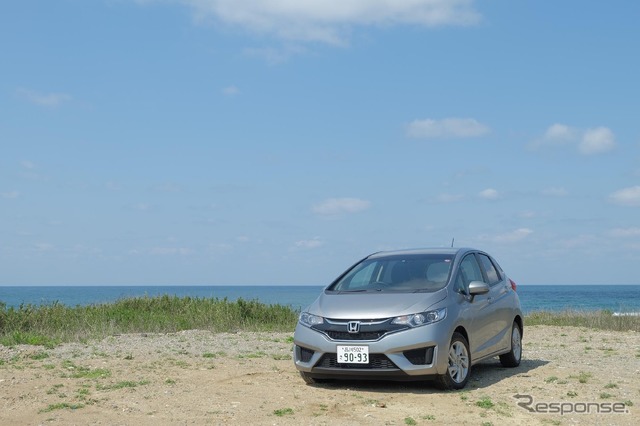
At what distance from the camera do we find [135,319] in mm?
19250

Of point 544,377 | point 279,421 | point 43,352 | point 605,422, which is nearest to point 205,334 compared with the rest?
point 43,352

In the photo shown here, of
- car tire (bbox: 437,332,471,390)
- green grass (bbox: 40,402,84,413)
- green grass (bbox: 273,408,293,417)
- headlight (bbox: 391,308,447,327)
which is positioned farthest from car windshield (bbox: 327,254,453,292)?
green grass (bbox: 40,402,84,413)

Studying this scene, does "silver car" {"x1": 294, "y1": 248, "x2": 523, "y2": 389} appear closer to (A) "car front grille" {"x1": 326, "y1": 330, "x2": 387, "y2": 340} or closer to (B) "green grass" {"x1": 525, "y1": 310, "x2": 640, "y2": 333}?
(A) "car front grille" {"x1": 326, "y1": 330, "x2": 387, "y2": 340}

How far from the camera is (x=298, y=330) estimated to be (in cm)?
990

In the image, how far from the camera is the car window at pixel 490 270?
11.7 m

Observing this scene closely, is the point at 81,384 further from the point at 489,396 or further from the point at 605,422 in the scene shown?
the point at 605,422

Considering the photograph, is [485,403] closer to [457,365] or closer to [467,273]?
[457,365]

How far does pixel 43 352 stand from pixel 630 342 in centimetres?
1154

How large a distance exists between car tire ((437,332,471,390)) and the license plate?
0.94m

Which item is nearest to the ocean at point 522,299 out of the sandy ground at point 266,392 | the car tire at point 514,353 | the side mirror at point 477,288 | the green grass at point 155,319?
the green grass at point 155,319

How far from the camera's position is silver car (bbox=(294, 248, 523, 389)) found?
363 inches

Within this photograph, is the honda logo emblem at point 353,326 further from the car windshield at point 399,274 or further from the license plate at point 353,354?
the car windshield at point 399,274

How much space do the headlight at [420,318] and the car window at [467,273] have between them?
896 millimetres

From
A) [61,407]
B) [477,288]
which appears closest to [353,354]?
[477,288]
